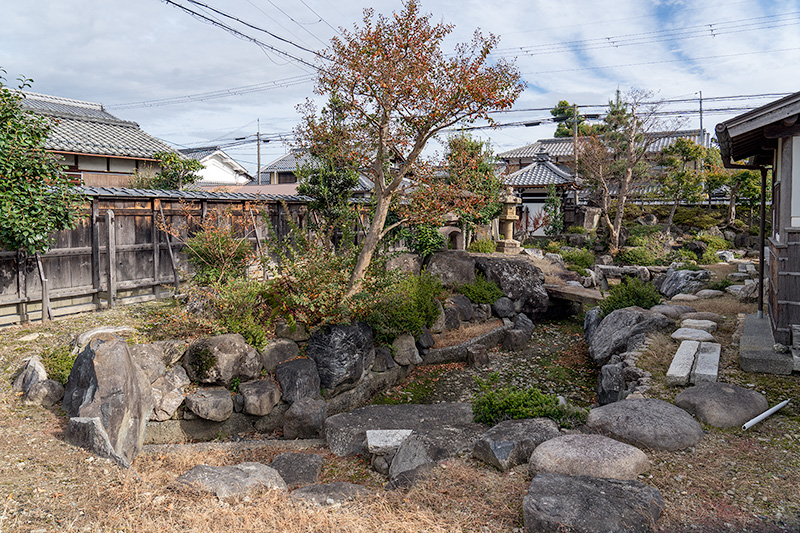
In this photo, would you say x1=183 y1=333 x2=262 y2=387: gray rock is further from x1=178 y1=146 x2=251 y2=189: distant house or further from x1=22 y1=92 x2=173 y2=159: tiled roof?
x1=178 y1=146 x2=251 y2=189: distant house

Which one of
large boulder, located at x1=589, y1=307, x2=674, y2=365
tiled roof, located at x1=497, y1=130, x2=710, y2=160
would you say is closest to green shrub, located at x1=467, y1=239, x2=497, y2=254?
large boulder, located at x1=589, y1=307, x2=674, y2=365

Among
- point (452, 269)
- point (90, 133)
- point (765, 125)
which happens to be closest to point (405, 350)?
point (452, 269)

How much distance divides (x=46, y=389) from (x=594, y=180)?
24797mm

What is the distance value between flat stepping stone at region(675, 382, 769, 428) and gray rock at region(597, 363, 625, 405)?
61.3 inches

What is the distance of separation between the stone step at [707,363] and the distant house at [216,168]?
33192 millimetres

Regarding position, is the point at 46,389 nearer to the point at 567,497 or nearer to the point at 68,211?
the point at 68,211

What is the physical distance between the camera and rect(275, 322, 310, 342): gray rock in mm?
9586

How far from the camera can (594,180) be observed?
85.6ft

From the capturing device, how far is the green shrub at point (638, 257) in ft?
70.9

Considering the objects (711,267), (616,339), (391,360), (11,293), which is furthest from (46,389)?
(711,267)

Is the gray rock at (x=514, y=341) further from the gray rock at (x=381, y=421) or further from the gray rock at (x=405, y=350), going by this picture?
the gray rock at (x=381, y=421)

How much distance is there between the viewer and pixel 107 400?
6.18 m

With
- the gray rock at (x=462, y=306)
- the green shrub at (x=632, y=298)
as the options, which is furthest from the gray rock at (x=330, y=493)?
the green shrub at (x=632, y=298)

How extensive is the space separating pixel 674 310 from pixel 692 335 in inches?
92.1
